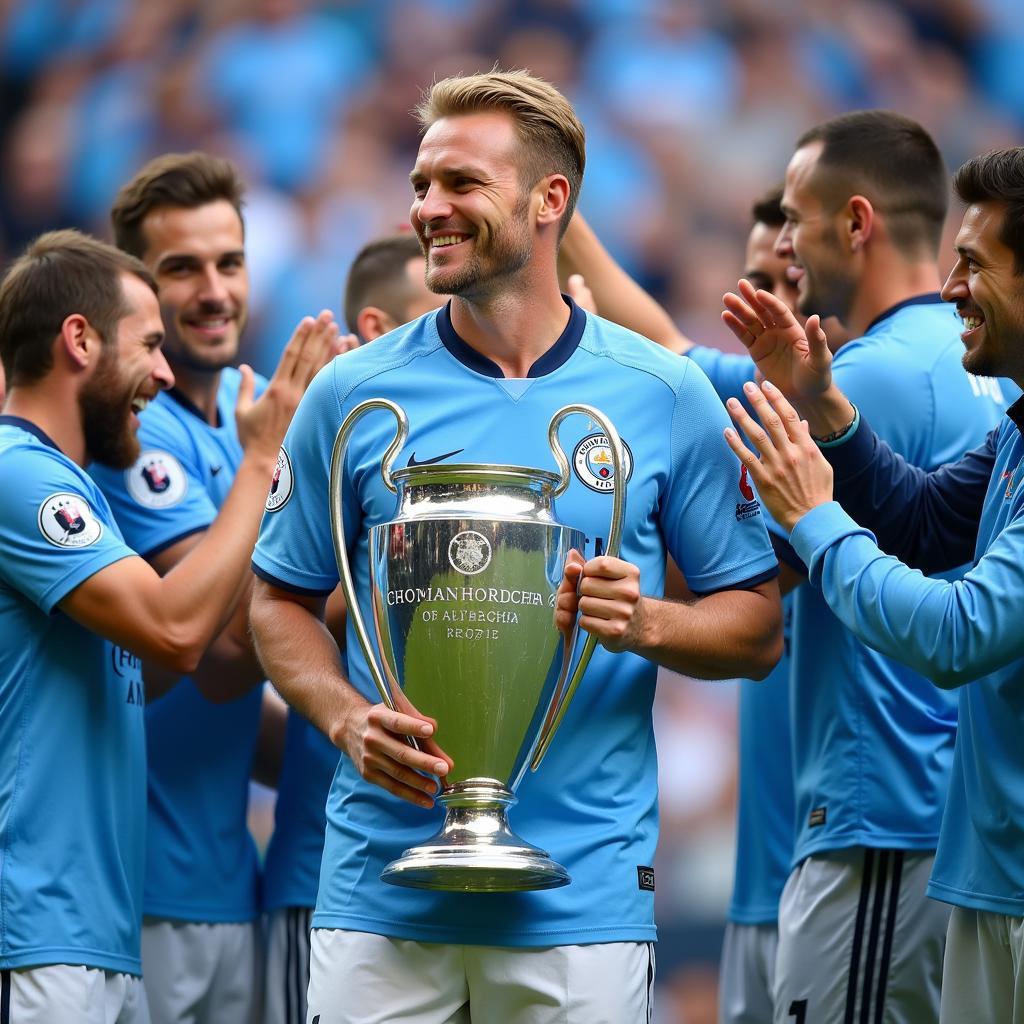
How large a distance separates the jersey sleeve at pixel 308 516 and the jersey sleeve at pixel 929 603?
77 cm

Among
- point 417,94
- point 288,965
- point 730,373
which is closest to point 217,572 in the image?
point 288,965

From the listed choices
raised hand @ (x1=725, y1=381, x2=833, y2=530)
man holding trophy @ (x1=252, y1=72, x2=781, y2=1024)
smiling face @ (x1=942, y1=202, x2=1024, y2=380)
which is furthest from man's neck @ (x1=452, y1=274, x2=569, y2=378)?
smiling face @ (x1=942, y1=202, x2=1024, y2=380)

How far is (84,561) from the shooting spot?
10.0 ft

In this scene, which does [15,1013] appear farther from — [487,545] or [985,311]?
[985,311]

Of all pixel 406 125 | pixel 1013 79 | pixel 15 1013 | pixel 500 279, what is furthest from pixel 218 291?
pixel 1013 79

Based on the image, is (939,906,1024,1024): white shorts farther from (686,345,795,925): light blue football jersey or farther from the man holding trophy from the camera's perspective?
(686,345,795,925): light blue football jersey

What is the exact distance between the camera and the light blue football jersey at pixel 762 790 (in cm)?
373

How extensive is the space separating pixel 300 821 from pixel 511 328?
1342 millimetres

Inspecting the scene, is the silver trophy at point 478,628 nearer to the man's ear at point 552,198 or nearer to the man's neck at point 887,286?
the man's ear at point 552,198

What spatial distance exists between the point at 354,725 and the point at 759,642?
0.64 metres

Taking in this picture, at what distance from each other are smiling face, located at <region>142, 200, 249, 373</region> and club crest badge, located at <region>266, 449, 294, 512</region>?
1288 mm

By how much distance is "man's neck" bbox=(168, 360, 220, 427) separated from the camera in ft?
13.2

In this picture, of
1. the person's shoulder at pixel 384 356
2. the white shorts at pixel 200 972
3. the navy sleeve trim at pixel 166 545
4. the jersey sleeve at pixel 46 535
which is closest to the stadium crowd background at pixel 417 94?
the navy sleeve trim at pixel 166 545

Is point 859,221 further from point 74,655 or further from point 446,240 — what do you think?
point 74,655
